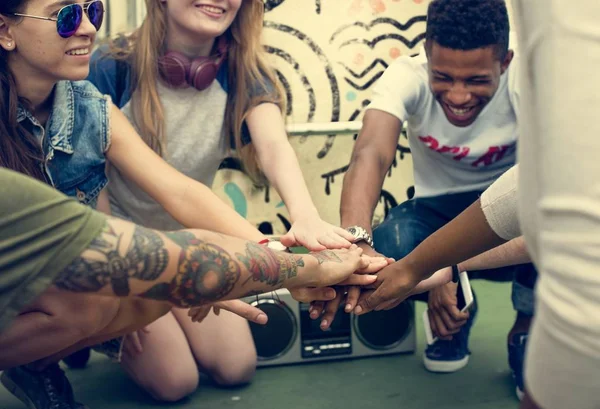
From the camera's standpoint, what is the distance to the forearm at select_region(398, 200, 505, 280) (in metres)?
1.63

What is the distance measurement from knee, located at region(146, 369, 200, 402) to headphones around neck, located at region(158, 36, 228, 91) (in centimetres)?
83

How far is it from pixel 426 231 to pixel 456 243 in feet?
2.79

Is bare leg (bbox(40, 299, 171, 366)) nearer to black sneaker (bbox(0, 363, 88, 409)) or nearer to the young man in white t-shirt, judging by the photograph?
black sneaker (bbox(0, 363, 88, 409))

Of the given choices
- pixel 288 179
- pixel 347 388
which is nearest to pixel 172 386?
pixel 347 388

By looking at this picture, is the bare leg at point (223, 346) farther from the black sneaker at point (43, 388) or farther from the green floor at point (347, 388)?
Answer: the black sneaker at point (43, 388)

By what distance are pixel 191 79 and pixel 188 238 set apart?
1.12 metres

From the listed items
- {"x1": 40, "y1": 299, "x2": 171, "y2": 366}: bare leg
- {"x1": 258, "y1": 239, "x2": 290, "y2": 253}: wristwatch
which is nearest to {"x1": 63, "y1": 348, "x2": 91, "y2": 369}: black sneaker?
{"x1": 40, "y1": 299, "x2": 171, "y2": 366}: bare leg

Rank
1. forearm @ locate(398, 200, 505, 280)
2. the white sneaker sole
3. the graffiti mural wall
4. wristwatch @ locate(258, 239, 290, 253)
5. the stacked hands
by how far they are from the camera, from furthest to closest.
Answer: the graffiti mural wall
the white sneaker sole
wristwatch @ locate(258, 239, 290, 253)
the stacked hands
forearm @ locate(398, 200, 505, 280)

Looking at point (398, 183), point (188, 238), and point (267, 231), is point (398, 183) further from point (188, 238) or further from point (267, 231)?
point (188, 238)

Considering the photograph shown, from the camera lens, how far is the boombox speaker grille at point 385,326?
8.38 feet

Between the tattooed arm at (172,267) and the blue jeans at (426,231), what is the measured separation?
2.91 ft

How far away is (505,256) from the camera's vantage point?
215 centimetres

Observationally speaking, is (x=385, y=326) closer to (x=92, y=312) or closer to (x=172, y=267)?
(x=92, y=312)

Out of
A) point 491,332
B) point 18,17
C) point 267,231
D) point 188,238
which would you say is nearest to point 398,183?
point 267,231
